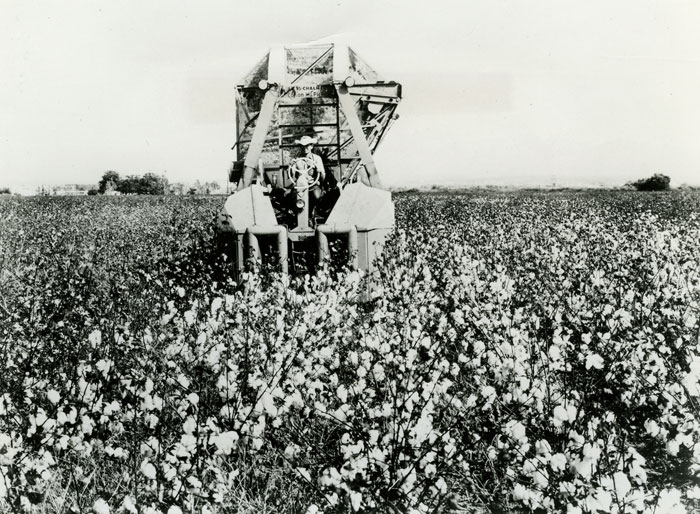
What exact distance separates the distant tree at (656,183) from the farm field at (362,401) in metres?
25.5

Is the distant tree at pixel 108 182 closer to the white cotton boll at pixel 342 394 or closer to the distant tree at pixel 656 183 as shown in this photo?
the distant tree at pixel 656 183

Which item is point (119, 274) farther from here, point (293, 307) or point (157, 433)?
point (157, 433)

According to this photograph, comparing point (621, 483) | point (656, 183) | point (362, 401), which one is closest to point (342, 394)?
point (362, 401)

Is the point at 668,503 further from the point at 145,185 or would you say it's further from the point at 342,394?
the point at 145,185

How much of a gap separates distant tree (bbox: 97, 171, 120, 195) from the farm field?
48691 millimetres

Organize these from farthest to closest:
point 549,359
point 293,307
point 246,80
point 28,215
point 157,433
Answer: point 28,215 → point 246,80 → point 293,307 → point 549,359 → point 157,433

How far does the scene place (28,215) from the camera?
1470 cm

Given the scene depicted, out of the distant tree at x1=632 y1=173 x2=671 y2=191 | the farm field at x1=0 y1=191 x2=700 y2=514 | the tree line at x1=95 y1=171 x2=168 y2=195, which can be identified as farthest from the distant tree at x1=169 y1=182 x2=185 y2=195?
the farm field at x1=0 y1=191 x2=700 y2=514

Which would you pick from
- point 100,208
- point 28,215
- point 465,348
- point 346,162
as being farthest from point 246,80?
point 100,208

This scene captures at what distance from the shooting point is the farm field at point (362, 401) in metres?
2.74

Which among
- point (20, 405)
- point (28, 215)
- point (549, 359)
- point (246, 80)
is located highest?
point (246, 80)

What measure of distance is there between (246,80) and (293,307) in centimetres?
533

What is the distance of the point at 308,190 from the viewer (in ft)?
24.5

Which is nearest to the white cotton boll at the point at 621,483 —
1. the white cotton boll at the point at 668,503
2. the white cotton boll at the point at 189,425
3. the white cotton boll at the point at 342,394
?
the white cotton boll at the point at 668,503
